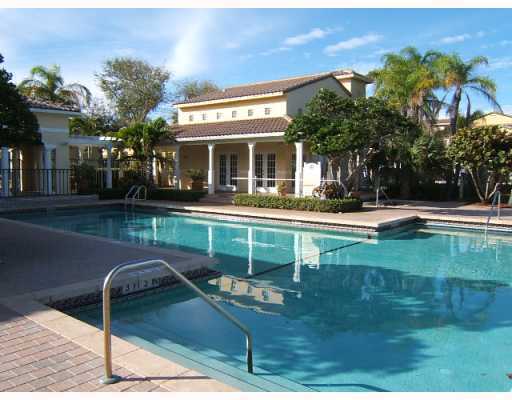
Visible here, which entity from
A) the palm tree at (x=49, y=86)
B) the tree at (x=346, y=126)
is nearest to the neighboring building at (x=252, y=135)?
the tree at (x=346, y=126)

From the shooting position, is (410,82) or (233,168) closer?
(410,82)

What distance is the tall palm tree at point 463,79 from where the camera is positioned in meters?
23.0

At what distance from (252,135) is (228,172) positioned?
5484 millimetres

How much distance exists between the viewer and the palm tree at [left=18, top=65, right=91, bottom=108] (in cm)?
3044

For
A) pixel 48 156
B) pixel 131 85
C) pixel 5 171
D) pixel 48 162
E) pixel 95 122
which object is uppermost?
pixel 131 85

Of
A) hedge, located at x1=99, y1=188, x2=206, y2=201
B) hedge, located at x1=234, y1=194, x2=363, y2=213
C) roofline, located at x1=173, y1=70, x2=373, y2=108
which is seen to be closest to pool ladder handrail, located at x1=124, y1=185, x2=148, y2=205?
hedge, located at x1=99, y1=188, x2=206, y2=201

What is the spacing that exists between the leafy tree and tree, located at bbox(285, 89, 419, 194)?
17.0 meters

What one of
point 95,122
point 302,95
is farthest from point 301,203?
point 95,122

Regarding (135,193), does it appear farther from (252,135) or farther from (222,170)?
(252,135)

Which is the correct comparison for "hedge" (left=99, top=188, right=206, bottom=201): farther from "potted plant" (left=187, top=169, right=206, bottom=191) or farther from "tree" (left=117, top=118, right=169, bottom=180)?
"potted plant" (left=187, top=169, right=206, bottom=191)

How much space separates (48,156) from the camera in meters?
21.4

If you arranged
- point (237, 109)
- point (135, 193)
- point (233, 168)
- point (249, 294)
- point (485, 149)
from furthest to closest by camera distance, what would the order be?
point (233, 168) → point (237, 109) → point (135, 193) → point (485, 149) → point (249, 294)

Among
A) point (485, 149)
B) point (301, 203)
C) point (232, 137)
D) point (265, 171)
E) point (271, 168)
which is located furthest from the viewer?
point (265, 171)

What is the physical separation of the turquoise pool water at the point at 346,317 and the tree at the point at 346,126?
16.4 ft
